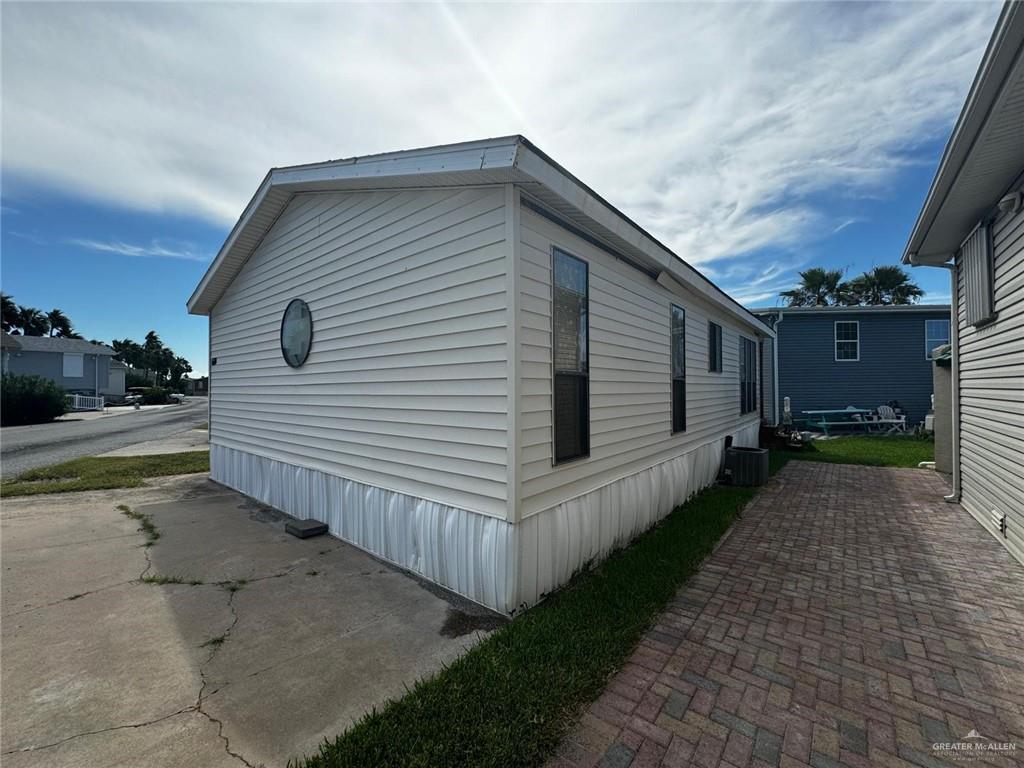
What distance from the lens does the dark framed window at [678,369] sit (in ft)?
21.1

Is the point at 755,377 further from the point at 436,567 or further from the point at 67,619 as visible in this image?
the point at 67,619

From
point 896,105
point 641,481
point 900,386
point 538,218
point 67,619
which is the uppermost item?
point 896,105

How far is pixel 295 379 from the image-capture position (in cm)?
596

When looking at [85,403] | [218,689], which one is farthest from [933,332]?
[85,403]

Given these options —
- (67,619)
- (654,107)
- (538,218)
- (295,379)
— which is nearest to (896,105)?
(654,107)

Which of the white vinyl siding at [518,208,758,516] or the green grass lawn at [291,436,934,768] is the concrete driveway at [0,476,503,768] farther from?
the white vinyl siding at [518,208,758,516]

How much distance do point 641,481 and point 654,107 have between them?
4598 mm

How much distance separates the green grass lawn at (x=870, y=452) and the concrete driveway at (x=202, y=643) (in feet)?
30.7

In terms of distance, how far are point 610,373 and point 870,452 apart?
1030 cm

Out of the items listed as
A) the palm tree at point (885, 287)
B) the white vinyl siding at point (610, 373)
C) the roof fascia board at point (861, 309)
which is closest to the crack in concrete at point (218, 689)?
the white vinyl siding at point (610, 373)

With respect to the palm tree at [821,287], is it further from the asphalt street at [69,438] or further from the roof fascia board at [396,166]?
the asphalt street at [69,438]

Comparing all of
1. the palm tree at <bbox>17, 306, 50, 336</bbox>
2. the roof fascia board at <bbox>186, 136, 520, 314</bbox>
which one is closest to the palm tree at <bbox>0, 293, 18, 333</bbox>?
the palm tree at <bbox>17, 306, 50, 336</bbox>

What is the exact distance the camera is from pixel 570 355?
3994 millimetres

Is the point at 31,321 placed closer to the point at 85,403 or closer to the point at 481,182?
the point at 85,403
